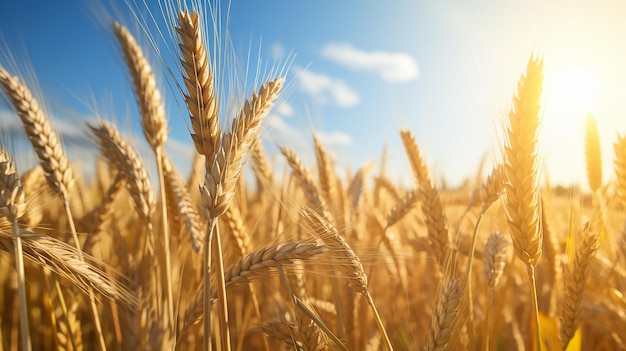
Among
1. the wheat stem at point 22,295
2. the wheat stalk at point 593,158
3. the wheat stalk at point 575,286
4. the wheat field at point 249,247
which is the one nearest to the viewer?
the wheat stem at point 22,295

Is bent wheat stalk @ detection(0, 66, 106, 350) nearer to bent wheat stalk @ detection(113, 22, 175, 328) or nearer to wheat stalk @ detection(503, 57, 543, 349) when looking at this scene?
bent wheat stalk @ detection(113, 22, 175, 328)

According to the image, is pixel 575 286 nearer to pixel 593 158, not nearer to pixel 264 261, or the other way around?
pixel 264 261

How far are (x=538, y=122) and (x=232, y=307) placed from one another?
204cm

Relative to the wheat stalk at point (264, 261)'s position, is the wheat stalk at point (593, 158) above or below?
above

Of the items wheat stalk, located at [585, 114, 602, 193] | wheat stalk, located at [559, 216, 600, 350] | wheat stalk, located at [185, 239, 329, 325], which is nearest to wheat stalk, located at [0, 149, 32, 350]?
wheat stalk, located at [185, 239, 329, 325]

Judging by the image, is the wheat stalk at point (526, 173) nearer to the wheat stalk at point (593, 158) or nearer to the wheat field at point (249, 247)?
the wheat field at point (249, 247)

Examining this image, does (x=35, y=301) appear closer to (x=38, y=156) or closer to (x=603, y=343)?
(x=38, y=156)

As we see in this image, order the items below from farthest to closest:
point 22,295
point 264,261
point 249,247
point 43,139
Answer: point 249,247 < point 43,139 < point 264,261 < point 22,295

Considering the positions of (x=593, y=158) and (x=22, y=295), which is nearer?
(x=22, y=295)

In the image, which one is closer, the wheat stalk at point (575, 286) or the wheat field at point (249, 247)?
the wheat field at point (249, 247)

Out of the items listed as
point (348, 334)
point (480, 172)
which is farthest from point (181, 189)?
point (480, 172)

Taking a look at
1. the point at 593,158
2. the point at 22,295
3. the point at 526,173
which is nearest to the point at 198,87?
the point at 22,295

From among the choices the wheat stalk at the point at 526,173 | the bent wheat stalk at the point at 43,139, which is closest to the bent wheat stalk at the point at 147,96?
the bent wheat stalk at the point at 43,139

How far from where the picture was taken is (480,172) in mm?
2623
